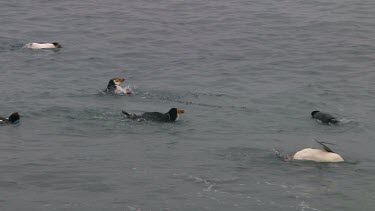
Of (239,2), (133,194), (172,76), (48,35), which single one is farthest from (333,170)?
(239,2)

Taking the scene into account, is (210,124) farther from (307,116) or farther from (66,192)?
(66,192)

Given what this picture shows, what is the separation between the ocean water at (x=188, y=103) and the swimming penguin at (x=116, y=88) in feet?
1.06

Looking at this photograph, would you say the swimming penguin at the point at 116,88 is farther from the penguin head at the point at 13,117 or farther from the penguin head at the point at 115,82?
the penguin head at the point at 13,117

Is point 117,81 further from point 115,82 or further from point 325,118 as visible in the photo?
point 325,118

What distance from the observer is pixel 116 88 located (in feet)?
83.5

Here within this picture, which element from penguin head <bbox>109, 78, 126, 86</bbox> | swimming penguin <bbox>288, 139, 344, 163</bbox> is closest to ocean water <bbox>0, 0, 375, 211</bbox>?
swimming penguin <bbox>288, 139, 344, 163</bbox>

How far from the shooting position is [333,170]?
1838 cm

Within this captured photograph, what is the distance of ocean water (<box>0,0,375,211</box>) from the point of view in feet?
55.2

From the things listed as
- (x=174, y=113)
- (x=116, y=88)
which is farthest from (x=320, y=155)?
(x=116, y=88)

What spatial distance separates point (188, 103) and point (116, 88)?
2.26 meters

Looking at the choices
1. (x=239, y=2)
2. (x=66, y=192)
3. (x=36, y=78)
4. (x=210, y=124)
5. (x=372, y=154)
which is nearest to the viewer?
(x=66, y=192)

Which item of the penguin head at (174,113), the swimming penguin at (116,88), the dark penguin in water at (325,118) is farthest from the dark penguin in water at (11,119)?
the dark penguin in water at (325,118)

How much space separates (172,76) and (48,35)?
343 inches

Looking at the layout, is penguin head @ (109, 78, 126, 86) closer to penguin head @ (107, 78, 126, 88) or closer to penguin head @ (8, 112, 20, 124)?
penguin head @ (107, 78, 126, 88)
